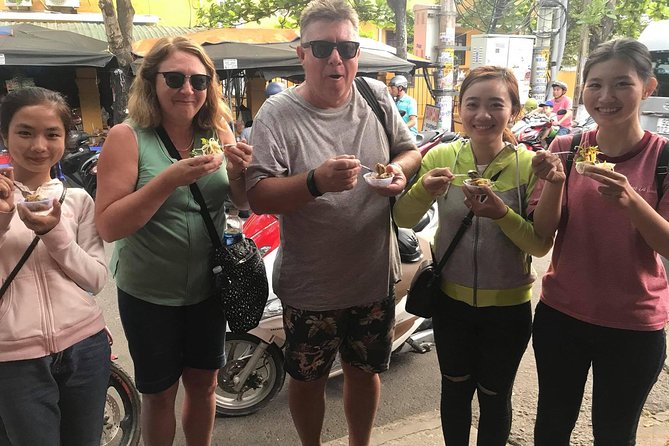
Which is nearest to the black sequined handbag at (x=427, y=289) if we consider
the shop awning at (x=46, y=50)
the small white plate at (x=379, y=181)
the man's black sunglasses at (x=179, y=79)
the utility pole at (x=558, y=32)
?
the small white plate at (x=379, y=181)

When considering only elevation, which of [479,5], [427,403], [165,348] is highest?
[479,5]

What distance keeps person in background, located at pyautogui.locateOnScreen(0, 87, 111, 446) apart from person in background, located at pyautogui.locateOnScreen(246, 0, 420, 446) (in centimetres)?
73

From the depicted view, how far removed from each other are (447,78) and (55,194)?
40.5ft

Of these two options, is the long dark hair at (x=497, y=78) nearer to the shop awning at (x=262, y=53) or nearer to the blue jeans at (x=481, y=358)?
the blue jeans at (x=481, y=358)

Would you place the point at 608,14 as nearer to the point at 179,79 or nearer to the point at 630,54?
the point at 630,54

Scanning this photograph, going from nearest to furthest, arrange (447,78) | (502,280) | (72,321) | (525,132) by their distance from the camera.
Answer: (72,321) < (502,280) < (525,132) < (447,78)

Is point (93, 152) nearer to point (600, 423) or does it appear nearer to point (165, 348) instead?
point (165, 348)

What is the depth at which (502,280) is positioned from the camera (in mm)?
2232

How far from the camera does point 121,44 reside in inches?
411

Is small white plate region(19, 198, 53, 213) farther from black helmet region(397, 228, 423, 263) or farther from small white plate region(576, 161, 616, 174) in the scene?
black helmet region(397, 228, 423, 263)

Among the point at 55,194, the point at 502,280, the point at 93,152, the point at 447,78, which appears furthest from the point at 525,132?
the point at 55,194

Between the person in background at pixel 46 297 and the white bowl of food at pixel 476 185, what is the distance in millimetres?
1447

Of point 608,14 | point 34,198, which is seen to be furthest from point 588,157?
point 608,14

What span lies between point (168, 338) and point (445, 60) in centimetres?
1187
